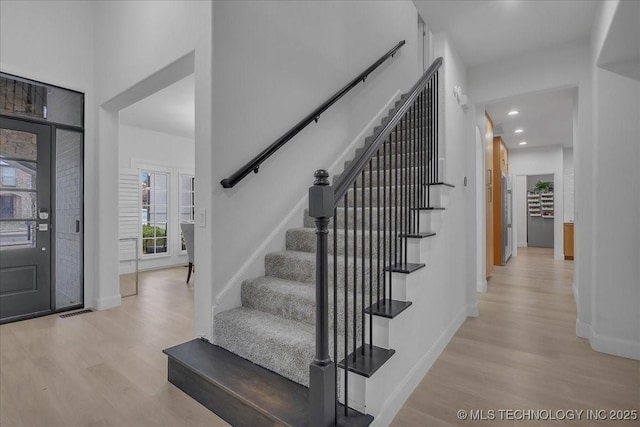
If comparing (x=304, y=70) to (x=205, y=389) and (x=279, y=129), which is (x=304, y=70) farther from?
(x=205, y=389)

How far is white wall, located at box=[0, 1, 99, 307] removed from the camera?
3.16m

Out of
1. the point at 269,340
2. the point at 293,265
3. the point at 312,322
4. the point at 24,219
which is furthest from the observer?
the point at 24,219

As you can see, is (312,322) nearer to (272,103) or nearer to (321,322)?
(321,322)

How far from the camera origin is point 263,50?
252 centimetres

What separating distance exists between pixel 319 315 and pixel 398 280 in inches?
27.2

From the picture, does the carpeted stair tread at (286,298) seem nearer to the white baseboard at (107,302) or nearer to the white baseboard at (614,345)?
the white baseboard at (614,345)

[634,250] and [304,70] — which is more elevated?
[304,70]

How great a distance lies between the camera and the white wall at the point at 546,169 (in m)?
7.80

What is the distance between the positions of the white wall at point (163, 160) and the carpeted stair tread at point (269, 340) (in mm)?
4747

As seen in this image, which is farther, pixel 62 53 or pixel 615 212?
pixel 62 53

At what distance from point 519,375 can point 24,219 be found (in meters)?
4.55

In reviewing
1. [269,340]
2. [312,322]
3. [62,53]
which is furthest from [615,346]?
[62,53]

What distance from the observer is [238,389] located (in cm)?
162

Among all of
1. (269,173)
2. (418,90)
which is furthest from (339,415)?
(418,90)
